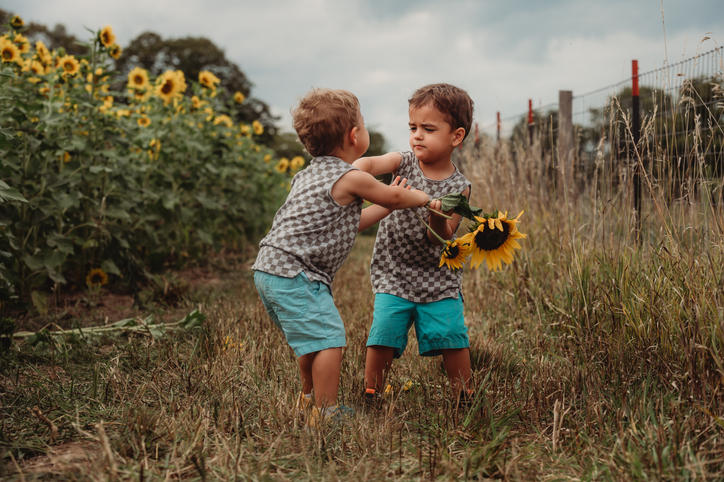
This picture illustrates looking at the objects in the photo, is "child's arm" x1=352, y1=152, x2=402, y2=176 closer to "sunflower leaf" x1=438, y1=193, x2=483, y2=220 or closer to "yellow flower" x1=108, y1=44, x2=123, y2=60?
"sunflower leaf" x1=438, y1=193, x2=483, y2=220

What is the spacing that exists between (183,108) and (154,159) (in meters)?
0.78

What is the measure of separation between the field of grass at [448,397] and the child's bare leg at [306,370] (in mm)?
58

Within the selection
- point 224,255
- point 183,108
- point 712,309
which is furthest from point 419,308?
point 224,255

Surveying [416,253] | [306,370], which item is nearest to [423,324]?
[416,253]

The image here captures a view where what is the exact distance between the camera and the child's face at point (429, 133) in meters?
2.35

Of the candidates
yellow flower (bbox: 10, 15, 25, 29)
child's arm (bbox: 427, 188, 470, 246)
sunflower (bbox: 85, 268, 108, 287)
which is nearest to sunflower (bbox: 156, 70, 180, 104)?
yellow flower (bbox: 10, 15, 25, 29)

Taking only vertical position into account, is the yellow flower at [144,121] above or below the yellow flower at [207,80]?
below

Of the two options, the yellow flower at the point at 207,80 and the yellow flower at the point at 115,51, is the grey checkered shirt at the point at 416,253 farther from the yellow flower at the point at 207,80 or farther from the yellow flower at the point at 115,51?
the yellow flower at the point at 207,80

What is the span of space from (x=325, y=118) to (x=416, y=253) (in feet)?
2.43

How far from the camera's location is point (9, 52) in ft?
13.8

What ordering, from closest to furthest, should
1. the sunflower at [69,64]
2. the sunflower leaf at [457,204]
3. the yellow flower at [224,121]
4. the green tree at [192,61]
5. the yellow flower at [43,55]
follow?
the sunflower leaf at [457,204], the sunflower at [69,64], the yellow flower at [43,55], the yellow flower at [224,121], the green tree at [192,61]

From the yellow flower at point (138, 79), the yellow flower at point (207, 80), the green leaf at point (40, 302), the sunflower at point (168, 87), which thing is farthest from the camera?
the yellow flower at point (207, 80)

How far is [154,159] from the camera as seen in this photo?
520 centimetres

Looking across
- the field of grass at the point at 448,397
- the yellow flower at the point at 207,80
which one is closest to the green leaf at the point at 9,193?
the field of grass at the point at 448,397
